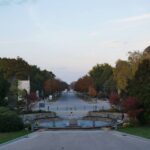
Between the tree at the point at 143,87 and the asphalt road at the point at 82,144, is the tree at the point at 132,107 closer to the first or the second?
the tree at the point at 143,87

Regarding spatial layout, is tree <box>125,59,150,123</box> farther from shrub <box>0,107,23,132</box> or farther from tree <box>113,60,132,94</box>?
tree <box>113,60,132,94</box>

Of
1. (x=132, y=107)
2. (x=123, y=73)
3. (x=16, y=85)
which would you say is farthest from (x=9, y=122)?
(x=16, y=85)

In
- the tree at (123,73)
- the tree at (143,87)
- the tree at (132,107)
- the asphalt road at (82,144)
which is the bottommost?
the asphalt road at (82,144)

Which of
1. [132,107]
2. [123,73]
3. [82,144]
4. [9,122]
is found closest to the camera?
[82,144]

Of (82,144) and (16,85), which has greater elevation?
(16,85)

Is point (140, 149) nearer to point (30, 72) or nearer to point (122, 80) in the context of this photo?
point (122, 80)

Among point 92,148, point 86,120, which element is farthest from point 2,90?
point 92,148

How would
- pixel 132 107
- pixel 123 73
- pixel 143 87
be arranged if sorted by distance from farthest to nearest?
pixel 123 73 → pixel 143 87 → pixel 132 107

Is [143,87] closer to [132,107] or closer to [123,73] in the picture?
[132,107]

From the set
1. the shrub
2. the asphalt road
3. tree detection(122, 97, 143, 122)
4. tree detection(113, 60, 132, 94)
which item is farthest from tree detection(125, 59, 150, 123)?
tree detection(113, 60, 132, 94)

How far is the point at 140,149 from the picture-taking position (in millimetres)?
27438

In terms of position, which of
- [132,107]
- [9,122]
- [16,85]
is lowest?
[9,122]

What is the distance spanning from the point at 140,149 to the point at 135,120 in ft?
98.6

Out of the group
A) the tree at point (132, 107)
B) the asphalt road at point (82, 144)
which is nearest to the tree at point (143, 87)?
the tree at point (132, 107)
